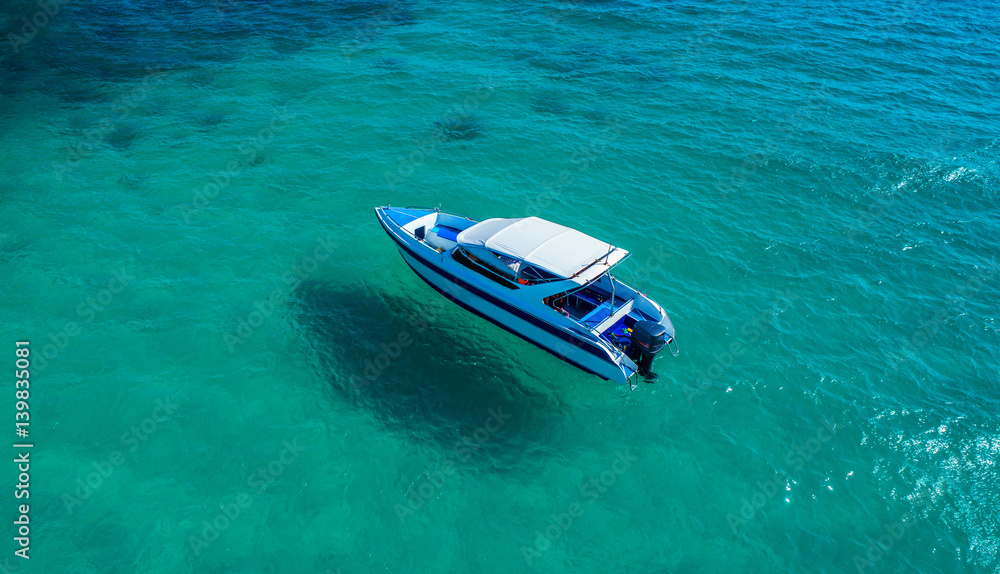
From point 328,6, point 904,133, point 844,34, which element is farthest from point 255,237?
point 844,34

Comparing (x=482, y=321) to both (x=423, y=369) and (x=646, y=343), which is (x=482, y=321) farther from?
(x=646, y=343)

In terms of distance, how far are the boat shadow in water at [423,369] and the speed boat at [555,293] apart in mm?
1745

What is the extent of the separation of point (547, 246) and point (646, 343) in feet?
18.8

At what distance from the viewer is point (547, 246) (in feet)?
79.3

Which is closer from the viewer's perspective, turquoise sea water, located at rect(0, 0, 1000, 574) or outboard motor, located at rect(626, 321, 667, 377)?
turquoise sea water, located at rect(0, 0, 1000, 574)

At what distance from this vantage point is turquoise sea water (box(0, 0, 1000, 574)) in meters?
19.6

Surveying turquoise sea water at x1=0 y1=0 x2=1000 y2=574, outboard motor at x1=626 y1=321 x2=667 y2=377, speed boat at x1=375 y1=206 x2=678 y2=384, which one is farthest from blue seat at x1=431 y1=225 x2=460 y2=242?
outboard motor at x1=626 y1=321 x2=667 y2=377

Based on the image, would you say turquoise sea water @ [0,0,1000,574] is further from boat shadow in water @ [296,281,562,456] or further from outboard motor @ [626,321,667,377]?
outboard motor @ [626,321,667,377]

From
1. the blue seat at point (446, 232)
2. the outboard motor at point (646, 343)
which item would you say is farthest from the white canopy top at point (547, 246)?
the outboard motor at point (646, 343)

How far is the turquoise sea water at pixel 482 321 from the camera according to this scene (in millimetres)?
19641

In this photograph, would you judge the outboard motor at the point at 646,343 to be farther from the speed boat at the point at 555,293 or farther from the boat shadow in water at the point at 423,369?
the boat shadow in water at the point at 423,369

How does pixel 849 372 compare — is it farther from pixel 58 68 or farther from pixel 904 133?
pixel 58 68

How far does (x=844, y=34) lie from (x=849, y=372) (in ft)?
138

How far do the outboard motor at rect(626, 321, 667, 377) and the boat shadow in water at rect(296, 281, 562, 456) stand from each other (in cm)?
389
